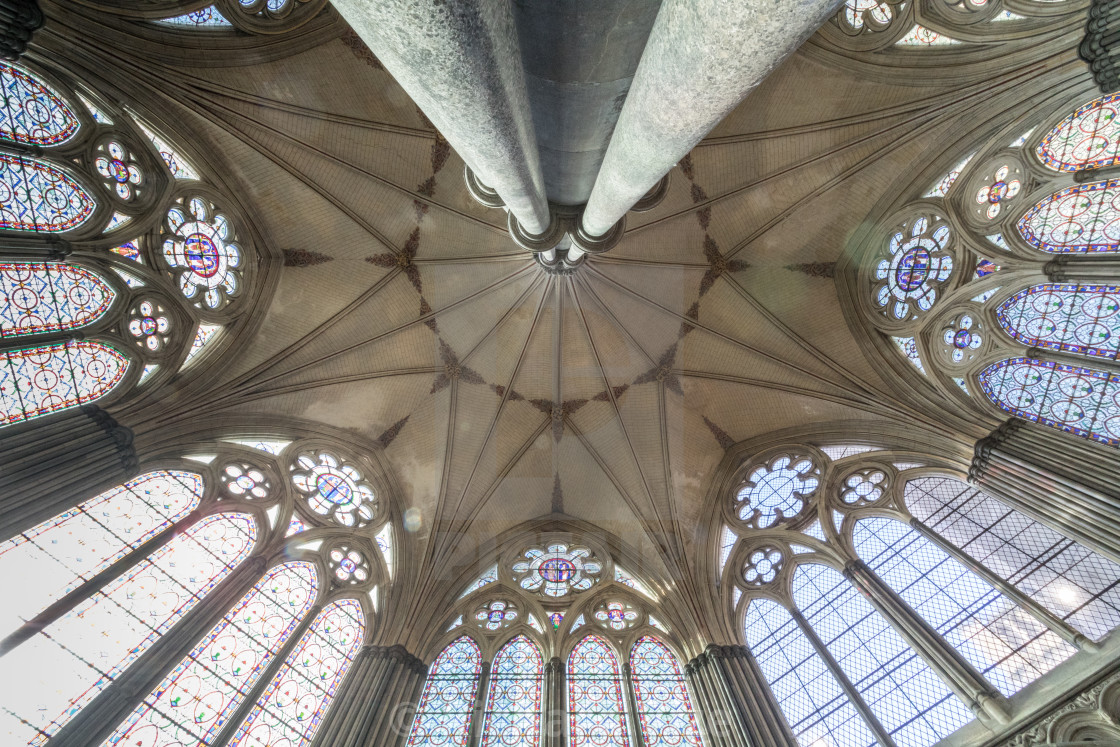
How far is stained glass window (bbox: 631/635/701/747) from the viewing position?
9211 mm

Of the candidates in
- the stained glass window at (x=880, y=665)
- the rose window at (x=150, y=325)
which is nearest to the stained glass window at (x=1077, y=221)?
the stained glass window at (x=880, y=665)

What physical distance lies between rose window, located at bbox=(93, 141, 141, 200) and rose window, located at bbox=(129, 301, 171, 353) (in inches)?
71.6

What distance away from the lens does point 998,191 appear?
32.4 feet

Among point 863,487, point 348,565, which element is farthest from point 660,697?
point 348,565

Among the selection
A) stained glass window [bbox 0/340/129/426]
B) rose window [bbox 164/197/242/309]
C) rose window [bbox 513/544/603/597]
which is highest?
rose window [bbox 164/197/242/309]

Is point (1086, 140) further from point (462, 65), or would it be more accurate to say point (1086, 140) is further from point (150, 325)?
point (150, 325)

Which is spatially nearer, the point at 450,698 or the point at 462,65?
the point at 462,65

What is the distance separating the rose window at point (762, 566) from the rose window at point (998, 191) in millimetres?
7567

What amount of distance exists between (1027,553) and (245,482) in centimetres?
1333

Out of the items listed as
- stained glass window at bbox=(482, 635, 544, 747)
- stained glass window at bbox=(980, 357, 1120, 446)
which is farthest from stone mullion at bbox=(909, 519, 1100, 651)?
stained glass window at bbox=(482, 635, 544, 747)

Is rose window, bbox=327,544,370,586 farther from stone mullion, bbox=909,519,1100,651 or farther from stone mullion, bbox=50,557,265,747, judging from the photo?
stone mullion, bbox=909,519,1100,651

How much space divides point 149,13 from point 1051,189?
14388 millimetres

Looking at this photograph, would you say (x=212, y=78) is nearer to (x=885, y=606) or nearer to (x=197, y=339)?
(x=197, y=339)

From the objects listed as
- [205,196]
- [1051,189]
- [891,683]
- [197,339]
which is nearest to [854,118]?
[1051,189]
